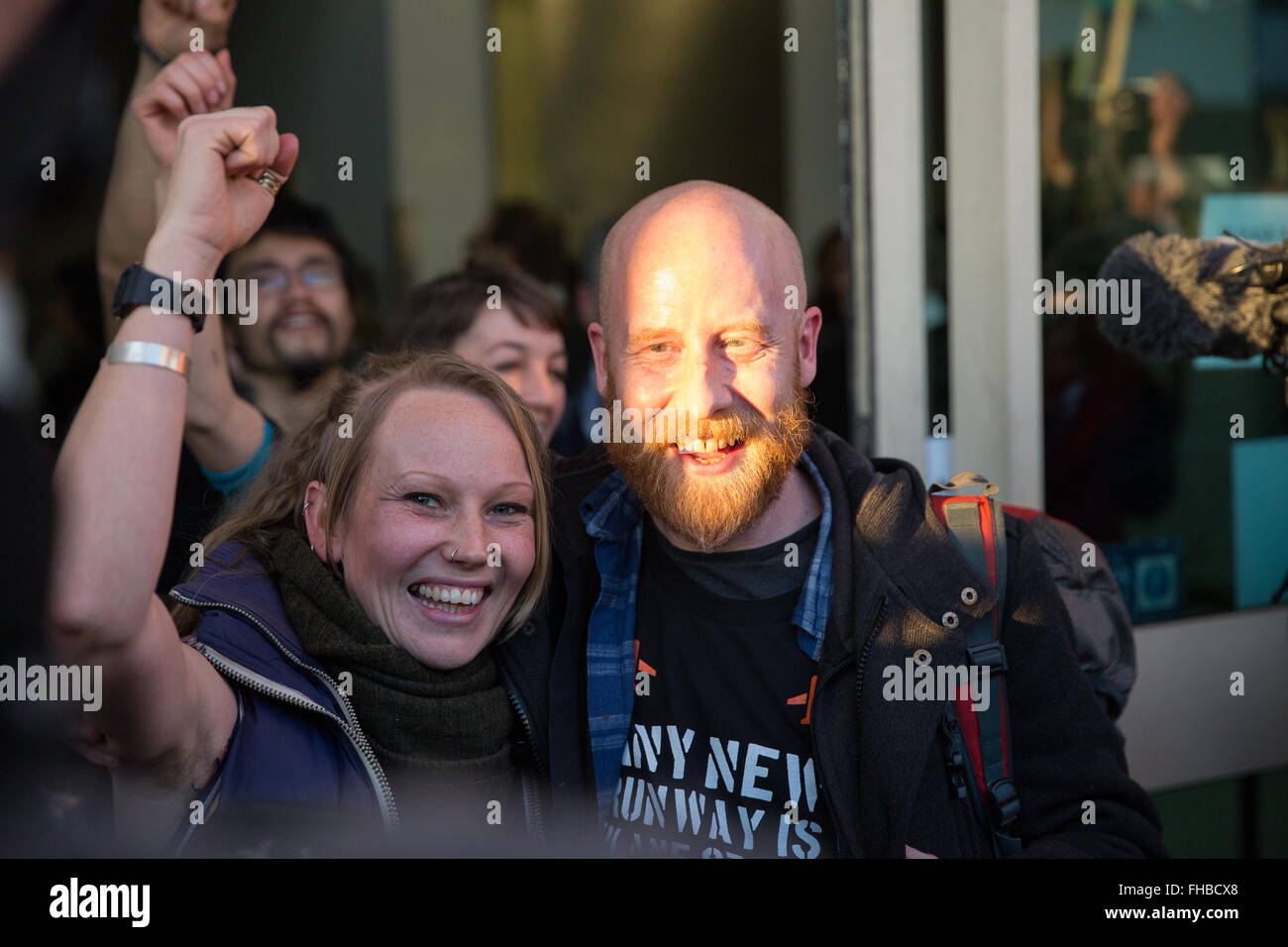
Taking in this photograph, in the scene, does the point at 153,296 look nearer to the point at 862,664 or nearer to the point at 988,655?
the point at 862,664

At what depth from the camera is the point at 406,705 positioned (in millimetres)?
Answer: 1919

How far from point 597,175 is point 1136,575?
4627 mm

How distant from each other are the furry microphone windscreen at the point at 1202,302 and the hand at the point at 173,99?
1936 mm

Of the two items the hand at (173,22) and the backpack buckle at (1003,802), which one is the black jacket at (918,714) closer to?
the backpack buckle at (1003,802)

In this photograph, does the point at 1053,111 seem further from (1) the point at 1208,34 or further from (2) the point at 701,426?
(2) the point at 701,426

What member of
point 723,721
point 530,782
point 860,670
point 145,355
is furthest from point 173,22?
point 860,670

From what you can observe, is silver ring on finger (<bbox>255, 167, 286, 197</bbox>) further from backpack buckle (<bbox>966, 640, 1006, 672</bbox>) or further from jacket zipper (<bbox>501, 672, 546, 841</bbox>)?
backpack buckle (<bbox>966, 640, 1006, 672</bbox>)

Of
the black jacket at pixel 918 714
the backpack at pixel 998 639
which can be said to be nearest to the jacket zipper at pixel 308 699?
the black jacket at pixel 918 714

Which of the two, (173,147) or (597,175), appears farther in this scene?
(597,175)

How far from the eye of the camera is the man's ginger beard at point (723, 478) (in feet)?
6.82

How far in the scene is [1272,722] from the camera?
3.65 m

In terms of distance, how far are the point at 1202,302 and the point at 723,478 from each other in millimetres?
1012

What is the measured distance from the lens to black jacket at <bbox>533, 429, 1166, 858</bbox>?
6.20 ft
